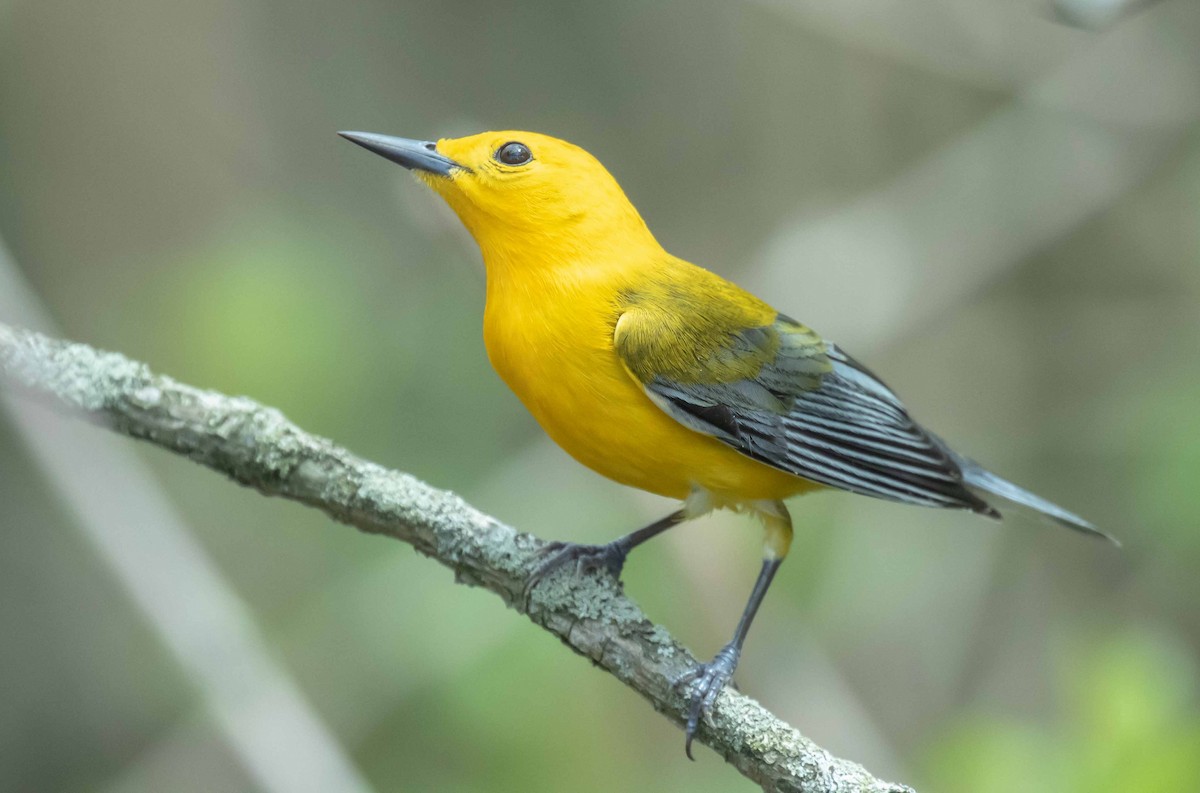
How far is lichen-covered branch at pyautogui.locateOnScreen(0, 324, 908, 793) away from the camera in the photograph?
3.14 metres

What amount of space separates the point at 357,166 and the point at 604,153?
1.72 metres

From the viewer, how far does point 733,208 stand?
26.0 ft

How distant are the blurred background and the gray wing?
0.80 meters

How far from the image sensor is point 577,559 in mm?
3576

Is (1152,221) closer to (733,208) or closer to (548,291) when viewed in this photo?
(733,208)

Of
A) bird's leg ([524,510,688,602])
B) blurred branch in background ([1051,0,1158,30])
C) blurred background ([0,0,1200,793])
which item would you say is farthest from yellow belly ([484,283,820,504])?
blurred branch in background ([1051,0,1158,30])

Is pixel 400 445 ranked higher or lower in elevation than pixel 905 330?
higher

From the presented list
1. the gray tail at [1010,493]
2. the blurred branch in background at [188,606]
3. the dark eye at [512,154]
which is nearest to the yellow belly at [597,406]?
the dark eye at [512,154]

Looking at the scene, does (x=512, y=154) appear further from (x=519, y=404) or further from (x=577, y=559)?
(x=519, y=404)

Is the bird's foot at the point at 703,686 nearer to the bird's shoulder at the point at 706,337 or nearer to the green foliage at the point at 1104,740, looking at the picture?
the bird's shoulder at the point at 706,337

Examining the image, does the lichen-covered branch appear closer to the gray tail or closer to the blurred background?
the blurred background

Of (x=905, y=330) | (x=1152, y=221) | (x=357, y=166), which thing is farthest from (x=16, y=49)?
(x=1152, y=221)

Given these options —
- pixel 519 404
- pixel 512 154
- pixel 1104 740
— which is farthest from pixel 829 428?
pixel 519 404

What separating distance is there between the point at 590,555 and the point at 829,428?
36.7 inches
